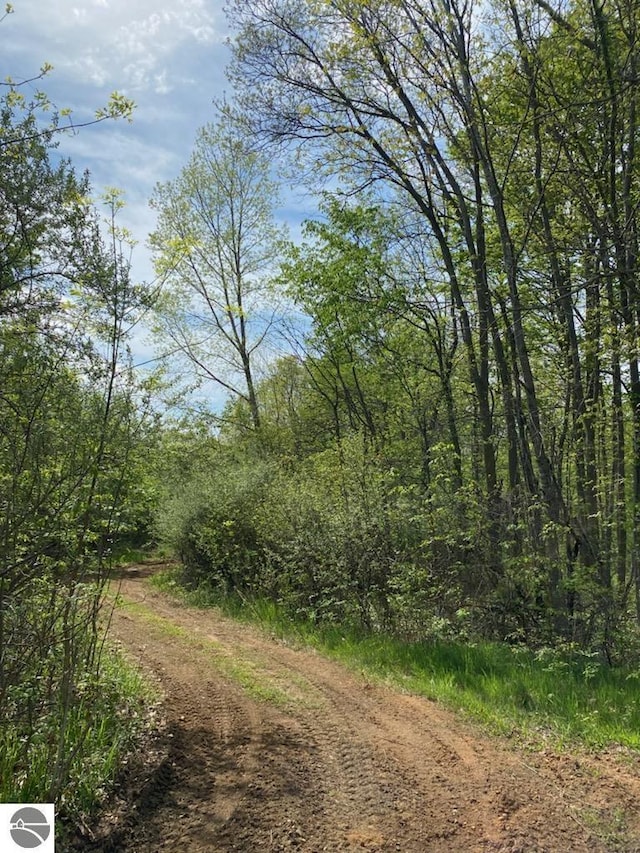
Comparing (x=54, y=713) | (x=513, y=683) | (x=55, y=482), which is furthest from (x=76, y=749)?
(x=513, y=683)

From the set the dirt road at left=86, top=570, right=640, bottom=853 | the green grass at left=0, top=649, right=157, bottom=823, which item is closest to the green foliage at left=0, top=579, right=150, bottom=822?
the green grass at left=0, top=649, right=157, bottom=823

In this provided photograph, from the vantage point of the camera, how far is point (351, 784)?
3842 millimetres

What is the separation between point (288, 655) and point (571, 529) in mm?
4034

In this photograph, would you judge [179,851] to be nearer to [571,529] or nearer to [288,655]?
[288,655]

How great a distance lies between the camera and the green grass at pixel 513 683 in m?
4.76

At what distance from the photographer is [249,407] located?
2297 cm

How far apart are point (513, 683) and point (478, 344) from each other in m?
5.82

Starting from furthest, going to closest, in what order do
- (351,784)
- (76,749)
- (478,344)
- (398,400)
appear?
(398,400)
(478,344)
(351,784)
(76,749)

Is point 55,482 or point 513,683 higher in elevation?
point 55,482

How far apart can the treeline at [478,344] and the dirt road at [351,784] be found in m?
2.94

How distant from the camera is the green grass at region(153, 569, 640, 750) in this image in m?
4.76

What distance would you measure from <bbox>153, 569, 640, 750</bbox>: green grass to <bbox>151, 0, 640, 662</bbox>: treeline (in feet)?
2.30

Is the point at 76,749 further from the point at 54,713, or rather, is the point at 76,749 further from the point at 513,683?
the point at 513,683

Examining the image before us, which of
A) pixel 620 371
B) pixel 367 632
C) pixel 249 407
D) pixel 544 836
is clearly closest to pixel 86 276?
pixel 544 836
